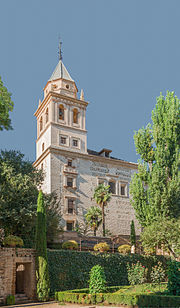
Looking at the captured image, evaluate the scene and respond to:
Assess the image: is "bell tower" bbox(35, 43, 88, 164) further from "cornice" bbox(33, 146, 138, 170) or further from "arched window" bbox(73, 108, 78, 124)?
"cornice" bbox(33, 146, 138, 170)

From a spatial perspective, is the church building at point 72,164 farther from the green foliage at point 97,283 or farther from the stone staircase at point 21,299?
the green foliage at point 97,283

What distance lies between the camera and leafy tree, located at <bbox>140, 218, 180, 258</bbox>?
23422 millimetres

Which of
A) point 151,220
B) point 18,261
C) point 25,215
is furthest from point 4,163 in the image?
point 151,220

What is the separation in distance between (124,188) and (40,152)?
1180 centimetres

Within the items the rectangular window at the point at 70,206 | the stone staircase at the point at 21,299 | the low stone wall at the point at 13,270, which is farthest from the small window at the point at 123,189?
the stone staircase at the point at 21,299

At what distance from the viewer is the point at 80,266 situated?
67.4ft

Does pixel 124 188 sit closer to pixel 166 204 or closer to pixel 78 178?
pixel 78 178

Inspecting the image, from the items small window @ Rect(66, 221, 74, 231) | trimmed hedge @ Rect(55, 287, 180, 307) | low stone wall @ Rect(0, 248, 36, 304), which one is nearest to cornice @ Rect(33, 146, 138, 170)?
small window @ Rect(66, 221, 74, 231)

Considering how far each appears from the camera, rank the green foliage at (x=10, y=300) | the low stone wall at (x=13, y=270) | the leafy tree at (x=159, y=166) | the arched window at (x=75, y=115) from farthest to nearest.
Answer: the arched window at (x=75, y=115) < the leafy tree at (x=159, y=166) < the low stone wall at (x=13, y=270) < the green foliage at (x=10, y=300)

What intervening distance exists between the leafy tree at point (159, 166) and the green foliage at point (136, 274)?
5070mm

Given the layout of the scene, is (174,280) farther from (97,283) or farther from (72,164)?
(72,164)

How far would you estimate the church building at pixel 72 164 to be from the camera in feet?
116

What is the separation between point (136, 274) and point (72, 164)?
58.7 feet

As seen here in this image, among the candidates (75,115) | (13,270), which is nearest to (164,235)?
(13,270)
